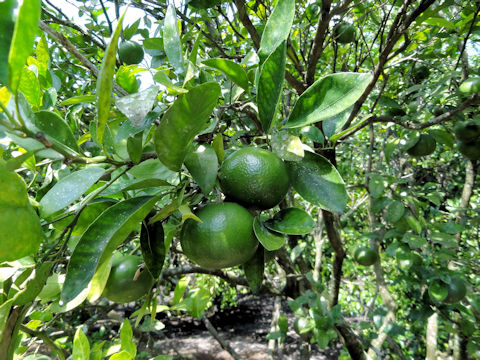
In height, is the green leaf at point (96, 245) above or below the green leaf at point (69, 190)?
below

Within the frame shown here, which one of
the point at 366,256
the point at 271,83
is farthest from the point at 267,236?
the point at 366,256

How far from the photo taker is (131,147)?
51 cm

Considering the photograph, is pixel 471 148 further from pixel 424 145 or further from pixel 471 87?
pixel 471 87

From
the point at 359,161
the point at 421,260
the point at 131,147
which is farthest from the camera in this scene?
the point at 359,161

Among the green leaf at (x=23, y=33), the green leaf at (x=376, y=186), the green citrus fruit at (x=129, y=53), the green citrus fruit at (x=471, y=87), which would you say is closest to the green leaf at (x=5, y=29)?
the green leaf at (x=23, y=33)

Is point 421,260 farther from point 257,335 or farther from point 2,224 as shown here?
point 257,335

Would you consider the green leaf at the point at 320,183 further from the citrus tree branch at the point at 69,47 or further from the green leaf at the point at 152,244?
the citrus tree branch at the point at 69,47

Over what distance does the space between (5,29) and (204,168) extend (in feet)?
1.01

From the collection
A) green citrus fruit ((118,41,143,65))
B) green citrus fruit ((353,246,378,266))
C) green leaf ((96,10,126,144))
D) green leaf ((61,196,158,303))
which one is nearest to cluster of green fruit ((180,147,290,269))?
green leaf ((61,196,158,303))

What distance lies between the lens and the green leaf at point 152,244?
21.8 inches

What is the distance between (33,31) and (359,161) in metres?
4.17

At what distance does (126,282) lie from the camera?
2.32ft

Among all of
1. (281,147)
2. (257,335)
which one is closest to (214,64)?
(281,147)

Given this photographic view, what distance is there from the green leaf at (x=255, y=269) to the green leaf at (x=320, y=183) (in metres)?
0.15
